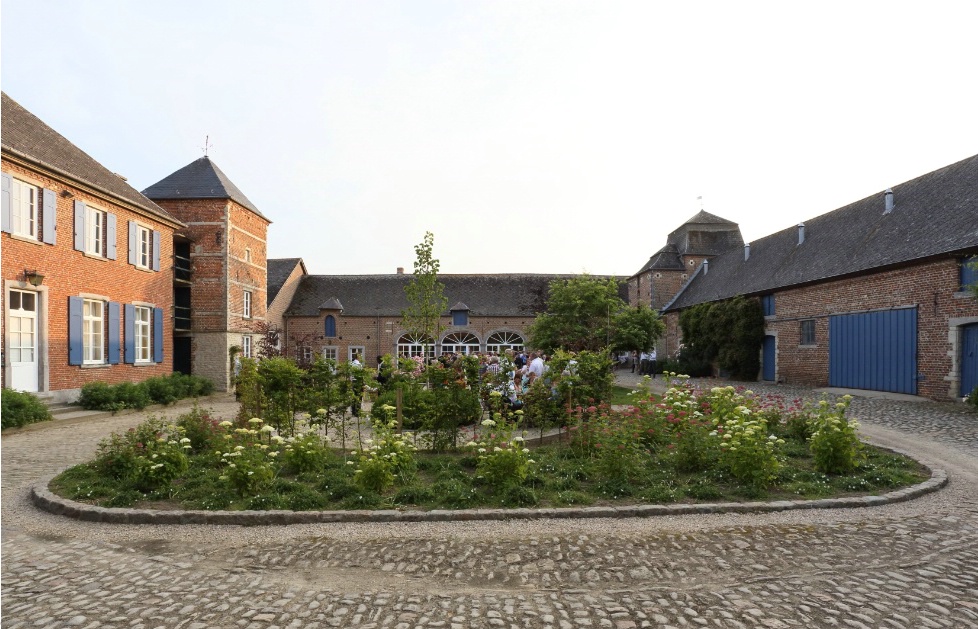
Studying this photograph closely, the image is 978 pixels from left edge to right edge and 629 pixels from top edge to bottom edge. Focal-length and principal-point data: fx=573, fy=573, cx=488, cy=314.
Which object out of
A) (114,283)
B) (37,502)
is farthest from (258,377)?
(114,283)

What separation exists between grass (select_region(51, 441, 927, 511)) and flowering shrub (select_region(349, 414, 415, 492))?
0.12m

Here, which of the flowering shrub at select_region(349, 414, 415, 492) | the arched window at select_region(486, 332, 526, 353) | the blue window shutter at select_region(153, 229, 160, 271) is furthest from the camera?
the arched window at select_region(486, 332, 526, 353)

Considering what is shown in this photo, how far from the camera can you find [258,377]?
9383 mm

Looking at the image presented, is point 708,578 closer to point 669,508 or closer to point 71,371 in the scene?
point 669,508

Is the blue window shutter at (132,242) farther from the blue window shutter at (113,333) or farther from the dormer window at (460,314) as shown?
the dormer window at (460,314)

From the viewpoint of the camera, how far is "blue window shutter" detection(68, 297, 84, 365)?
1473cm

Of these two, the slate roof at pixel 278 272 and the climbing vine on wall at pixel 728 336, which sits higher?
the slate roof at pixel 278 272

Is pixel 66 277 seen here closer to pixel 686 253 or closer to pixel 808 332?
pixel 808 332

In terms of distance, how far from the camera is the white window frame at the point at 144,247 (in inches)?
709

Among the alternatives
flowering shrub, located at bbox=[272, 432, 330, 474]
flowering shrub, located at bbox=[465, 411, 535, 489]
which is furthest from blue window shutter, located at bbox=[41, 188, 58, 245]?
flowering shrub, located at bbox=[465, 411, 535, 489]

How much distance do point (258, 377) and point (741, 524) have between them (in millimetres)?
7402

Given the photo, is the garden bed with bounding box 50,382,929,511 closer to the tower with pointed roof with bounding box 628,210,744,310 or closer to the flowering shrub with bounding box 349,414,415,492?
the flowering shrub with bounding box 349,414,415,492

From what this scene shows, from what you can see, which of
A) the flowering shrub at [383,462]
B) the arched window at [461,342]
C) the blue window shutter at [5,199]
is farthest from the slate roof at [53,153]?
the arched window at [461,342]

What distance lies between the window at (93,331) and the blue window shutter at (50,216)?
2.16 m
